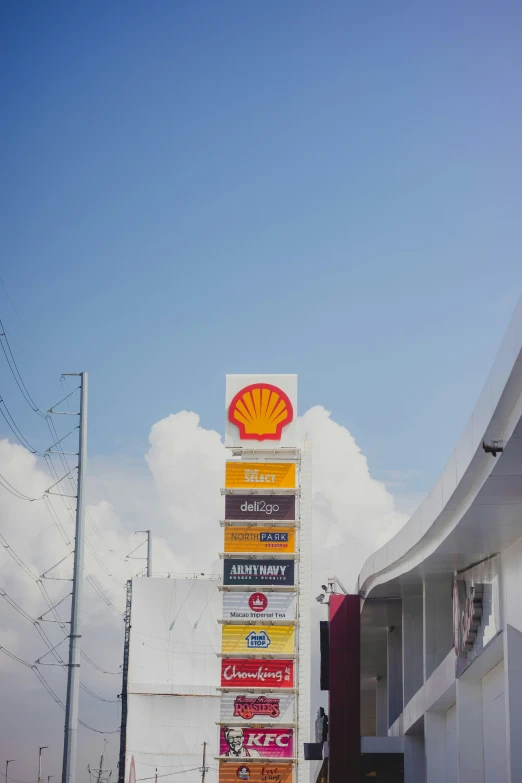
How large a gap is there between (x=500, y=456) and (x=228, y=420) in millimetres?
39229

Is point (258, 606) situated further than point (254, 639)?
Yes

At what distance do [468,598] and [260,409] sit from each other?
3140cm

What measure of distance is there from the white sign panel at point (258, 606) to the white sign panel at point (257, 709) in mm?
3792

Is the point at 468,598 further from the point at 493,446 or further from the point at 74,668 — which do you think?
the point at 74,668

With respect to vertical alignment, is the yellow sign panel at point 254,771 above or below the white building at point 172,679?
below

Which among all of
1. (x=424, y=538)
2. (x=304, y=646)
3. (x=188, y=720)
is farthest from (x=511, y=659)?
(x=188, y=720)

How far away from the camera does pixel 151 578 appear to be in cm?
9712

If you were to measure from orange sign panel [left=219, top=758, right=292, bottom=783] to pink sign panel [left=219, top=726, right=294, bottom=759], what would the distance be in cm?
39

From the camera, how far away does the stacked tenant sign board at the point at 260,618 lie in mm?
49500

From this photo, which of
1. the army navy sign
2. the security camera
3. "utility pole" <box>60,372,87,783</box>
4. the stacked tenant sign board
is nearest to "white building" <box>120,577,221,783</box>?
the stacked tenant sign board

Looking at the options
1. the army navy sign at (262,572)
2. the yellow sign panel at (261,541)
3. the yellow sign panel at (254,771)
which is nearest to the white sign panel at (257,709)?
the yellow sign panel at (254,771)

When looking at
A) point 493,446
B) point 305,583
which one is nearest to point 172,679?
point 305,583

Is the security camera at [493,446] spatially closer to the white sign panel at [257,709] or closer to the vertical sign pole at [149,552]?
the white sign panel at [257,709]

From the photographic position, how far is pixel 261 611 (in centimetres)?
5078
